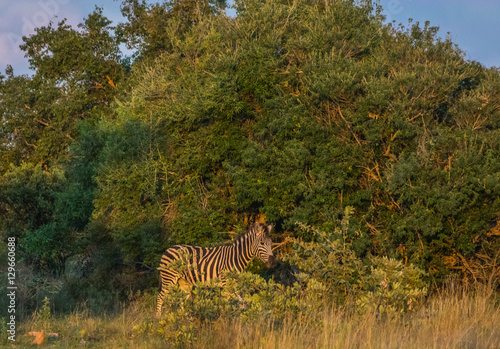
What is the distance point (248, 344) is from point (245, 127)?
34.1 ft

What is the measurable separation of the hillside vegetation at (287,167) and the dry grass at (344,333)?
100 centimetres

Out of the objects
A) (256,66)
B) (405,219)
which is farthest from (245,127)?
(405,219)

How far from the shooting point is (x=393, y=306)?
9.20 meters

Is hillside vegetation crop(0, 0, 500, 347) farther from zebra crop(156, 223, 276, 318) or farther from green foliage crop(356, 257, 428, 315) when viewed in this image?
zebra crop(156, 223, 276, 318)

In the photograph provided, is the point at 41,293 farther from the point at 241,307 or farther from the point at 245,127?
the point at 241,307

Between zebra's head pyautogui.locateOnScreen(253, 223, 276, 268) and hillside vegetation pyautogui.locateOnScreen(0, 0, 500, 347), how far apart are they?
0.64 meters

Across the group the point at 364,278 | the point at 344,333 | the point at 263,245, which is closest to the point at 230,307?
the point at 344,333

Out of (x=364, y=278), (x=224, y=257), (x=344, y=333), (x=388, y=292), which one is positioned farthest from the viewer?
(x=224, y=257)

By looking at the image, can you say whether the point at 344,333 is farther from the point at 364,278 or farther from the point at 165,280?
the point at 165,280

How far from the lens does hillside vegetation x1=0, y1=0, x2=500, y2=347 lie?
13.2 meters

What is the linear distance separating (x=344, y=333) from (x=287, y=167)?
786 cm

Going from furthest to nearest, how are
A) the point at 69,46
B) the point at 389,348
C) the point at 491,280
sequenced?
the point at 69,46, the point at 491,280, the point at 389,348

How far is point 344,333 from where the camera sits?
7699 millimetres

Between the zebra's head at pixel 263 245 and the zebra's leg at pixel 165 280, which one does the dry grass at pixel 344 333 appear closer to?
the zebra's leg at pixel 165 280
